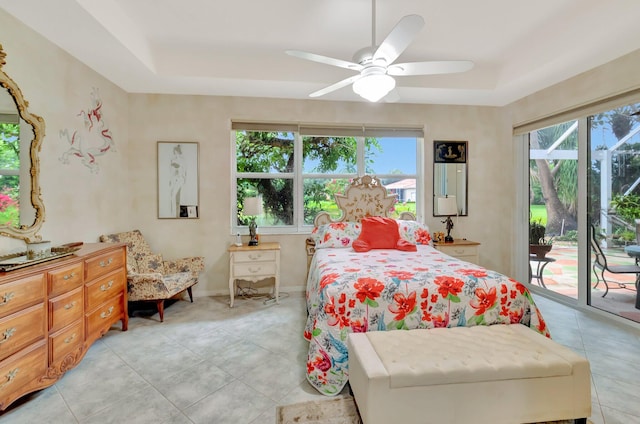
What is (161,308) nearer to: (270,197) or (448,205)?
(270,197)

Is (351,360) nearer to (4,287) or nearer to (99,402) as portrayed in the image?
(99,402)

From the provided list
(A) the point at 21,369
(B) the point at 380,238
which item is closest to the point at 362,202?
(B) the point at 380,238

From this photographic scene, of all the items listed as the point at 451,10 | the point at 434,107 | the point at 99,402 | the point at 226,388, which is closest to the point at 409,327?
the point at 226,388

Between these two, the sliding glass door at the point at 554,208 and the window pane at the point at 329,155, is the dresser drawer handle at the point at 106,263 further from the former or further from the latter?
the sliding glass door at the point at 554,208

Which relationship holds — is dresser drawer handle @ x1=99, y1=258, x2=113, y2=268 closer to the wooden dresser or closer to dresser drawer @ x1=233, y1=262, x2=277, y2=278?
the wooden dresser

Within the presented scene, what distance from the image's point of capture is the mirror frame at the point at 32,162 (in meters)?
2.02

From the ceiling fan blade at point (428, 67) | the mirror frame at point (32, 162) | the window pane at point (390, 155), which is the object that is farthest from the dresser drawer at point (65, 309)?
the window pane at point (390, 155)

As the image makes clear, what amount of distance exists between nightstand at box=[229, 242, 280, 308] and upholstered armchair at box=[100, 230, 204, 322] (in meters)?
0.47

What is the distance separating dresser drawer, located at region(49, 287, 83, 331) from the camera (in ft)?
6.11

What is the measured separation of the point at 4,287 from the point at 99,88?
233cm

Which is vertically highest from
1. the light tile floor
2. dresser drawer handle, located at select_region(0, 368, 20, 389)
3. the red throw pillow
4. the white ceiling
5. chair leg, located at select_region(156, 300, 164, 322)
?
the white ceiling

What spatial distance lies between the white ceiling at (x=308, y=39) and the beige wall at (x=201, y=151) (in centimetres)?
18

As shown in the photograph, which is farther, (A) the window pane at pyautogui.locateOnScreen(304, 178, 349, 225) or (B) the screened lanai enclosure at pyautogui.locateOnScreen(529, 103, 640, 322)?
(A) the window pane at pyautogui.locateOnScreen(304, 178, 349, 225)

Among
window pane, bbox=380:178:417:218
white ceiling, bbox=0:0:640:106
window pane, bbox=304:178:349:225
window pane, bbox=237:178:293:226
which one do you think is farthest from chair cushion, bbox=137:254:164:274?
window pane, bbox=380:178:417:218
